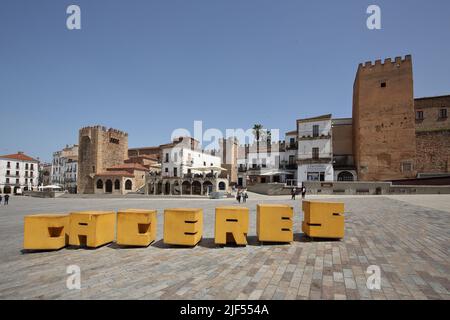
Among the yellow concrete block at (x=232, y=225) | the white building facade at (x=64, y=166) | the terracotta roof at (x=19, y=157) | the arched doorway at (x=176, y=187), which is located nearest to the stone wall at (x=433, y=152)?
the arched doorway at (x=176, y=187)

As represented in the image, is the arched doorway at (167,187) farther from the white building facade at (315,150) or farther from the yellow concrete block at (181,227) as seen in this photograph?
the yellow concrete block at (181,227)

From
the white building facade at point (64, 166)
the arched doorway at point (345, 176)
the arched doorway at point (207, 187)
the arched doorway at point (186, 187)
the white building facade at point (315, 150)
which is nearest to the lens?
the white building facade at point (315, 150)

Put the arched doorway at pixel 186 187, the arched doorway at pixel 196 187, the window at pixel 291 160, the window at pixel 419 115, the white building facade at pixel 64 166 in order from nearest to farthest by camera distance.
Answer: the window at pixel 419 115, the arched doorway at pixel 196 187, the arched doorway at pixel 186 187, the window at pixel 291 160, the white building facade at pixel 64 166

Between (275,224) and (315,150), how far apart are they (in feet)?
106

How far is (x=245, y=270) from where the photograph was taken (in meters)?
4.18

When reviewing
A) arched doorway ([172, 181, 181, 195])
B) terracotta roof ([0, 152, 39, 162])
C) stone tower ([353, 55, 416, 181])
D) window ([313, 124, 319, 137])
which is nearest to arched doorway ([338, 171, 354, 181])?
stone tower ([353, 55, 416, 181])

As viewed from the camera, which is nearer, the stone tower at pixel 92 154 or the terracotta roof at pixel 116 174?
the terracotta roof at pixel 116 174

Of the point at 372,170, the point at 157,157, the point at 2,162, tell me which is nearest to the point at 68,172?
the point at 2,162

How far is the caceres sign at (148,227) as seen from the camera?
18.4 feet

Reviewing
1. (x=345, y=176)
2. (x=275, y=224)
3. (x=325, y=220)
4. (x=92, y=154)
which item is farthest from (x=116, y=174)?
(x=325, y=220)

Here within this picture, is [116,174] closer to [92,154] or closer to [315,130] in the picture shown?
[92,154]

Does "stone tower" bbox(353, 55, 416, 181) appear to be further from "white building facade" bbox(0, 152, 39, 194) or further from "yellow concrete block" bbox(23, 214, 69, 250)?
"white building facade" bbox(0, 152, 39, 194)

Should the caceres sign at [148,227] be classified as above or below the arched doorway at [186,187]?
above

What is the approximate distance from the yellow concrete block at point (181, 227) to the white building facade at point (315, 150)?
31.4 meters
